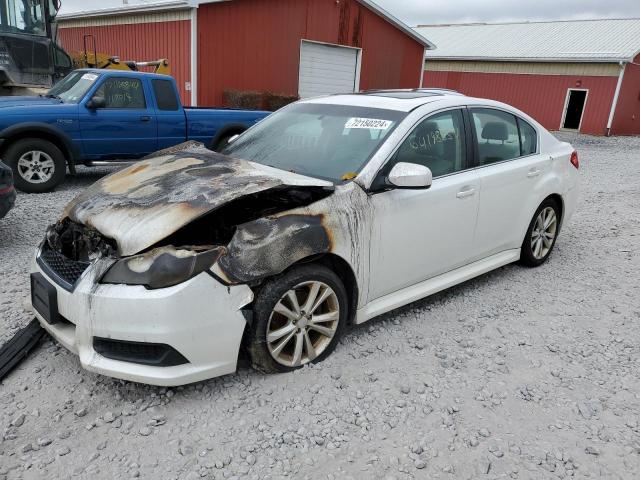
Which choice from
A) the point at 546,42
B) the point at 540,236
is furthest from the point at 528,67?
the point at 540,236

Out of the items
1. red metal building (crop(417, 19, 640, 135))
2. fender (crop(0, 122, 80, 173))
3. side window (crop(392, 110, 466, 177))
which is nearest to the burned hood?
side window (crop(392, 110, 466, 177))

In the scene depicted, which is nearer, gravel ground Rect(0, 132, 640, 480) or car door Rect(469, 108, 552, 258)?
gravel ground Rect(0, 132, 640, 480)

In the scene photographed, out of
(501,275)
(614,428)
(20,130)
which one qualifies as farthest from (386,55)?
(614,428)

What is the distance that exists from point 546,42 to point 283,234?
2810cm

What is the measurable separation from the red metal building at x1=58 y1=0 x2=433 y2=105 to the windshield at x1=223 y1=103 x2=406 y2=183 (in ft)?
31.5

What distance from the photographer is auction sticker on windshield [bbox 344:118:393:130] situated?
367 cm

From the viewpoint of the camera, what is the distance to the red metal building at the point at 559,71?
23.1m

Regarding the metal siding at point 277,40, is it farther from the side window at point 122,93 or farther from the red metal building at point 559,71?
the red metal building at point 559,71

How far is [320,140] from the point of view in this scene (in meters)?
3.88

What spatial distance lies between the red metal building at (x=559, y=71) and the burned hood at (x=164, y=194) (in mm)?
23821

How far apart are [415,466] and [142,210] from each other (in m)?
1.98

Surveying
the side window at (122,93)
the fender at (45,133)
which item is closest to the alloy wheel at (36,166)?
Result: the fender at (45,133)

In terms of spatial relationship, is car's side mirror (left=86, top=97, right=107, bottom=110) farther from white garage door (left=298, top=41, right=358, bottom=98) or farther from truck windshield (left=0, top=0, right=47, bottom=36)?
white garage door (left=298, top=41, right=358, bottom=98)

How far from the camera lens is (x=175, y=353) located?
268cm
